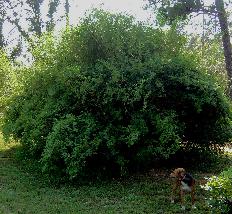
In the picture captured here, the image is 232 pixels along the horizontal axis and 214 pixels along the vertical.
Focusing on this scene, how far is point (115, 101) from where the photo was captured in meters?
11.2

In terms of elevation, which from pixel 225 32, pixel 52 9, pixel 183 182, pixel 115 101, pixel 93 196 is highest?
pixel 52 9

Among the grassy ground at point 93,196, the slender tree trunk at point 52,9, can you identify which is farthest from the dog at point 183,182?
the slender tree trunk at point 52,9

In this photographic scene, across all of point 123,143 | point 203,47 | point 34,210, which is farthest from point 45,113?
point 203,47

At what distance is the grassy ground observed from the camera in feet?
29.1

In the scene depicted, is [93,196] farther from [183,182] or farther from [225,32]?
[225,32]

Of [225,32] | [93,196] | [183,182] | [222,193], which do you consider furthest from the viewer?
[225,32]

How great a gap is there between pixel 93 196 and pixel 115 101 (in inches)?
99.4

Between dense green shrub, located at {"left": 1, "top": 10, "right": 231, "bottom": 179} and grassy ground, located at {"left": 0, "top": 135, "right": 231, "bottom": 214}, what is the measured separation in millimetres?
518

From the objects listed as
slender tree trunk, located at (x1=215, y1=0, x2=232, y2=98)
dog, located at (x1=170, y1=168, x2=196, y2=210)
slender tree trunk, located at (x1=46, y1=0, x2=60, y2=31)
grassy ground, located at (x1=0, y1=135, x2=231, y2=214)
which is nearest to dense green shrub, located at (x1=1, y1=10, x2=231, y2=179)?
grassy ground, located at (x1=0, y1=135, x2=231, y2=214)

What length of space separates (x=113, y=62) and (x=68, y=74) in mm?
1250

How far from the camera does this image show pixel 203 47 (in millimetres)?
14172

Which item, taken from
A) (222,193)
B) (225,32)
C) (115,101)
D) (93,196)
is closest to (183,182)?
(222,193)

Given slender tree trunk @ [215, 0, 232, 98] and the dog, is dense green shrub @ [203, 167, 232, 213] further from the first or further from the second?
slender tree trunk @ [215, 0, 232, 98]

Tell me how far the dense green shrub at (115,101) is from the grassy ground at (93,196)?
518mm
